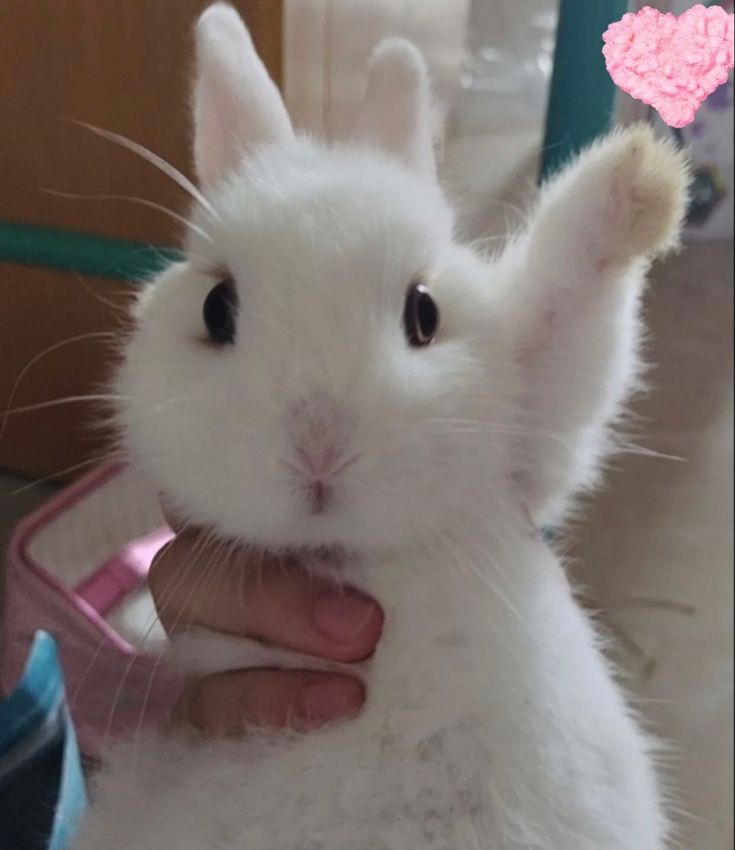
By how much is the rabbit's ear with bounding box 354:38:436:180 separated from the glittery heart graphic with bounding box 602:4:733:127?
28 cm

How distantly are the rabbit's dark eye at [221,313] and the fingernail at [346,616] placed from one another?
14 cm

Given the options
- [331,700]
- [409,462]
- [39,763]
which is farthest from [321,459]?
[39,763]

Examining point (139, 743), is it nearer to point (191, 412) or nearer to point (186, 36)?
point (191, 412)

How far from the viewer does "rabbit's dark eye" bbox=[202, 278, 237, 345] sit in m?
0.50

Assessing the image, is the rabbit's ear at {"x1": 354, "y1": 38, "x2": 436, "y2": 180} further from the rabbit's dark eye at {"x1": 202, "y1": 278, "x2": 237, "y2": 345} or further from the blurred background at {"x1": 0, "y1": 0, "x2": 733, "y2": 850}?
the rabbit's dark eye at {"x1": 202, "y1": 278, "x2": 237, "y2": 345}

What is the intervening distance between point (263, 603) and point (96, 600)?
9.9 inches

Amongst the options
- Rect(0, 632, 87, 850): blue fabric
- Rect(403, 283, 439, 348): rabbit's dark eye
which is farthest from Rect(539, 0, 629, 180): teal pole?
Rect(0, 632, 87, 850): blue fabric

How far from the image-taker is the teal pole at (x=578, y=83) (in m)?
0.40

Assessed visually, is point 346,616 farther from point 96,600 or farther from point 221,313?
point 96,600

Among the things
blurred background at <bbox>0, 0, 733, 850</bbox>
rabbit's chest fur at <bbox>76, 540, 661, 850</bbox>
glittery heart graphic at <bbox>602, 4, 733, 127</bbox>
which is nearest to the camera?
glittery heart graphic at <bbox>602, 4, 733, 127</bbox>

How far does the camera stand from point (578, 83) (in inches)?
17.9

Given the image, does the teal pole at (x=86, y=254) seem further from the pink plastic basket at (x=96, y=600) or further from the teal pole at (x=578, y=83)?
the teal pole at (x=578, y=83)

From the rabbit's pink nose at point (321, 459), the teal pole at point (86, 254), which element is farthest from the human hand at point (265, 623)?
the teal pole at point (86, 254)

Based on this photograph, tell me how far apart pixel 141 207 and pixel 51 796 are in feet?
1.35
